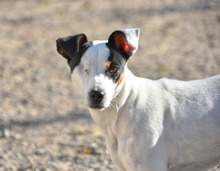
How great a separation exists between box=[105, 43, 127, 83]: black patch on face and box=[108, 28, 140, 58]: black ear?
0.05 m

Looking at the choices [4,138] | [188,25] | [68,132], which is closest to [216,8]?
[188,25]

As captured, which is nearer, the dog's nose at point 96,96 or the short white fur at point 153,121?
the dog's nose at point 96,96

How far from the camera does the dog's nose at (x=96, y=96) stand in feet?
10.5

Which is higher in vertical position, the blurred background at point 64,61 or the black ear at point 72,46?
the black ear at point 72,46

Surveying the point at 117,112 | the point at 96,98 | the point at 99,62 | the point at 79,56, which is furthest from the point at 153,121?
the point at 79,56

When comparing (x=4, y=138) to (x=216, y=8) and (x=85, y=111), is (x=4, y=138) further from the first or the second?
(x=216, y=8)

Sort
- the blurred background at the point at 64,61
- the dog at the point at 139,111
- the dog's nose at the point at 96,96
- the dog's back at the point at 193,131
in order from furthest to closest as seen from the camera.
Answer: the blurred background at the point at 64,61 → the dog's back at the point at 193,131 → the dog at the point at 139,111 → the dog's nose at the point at 96,96

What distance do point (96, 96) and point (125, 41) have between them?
55 centimetres

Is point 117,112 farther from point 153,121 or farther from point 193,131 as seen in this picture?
point 193,131

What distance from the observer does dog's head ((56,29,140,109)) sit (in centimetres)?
323

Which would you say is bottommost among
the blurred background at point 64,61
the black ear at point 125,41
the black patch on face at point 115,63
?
the blurred background at point 64,61

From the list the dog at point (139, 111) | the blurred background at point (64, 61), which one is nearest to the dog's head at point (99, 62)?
the dog at point (139, 111)

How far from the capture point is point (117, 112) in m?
3.53

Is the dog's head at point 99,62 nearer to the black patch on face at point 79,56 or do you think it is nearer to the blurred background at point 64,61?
the black patch on face at point 79,56
